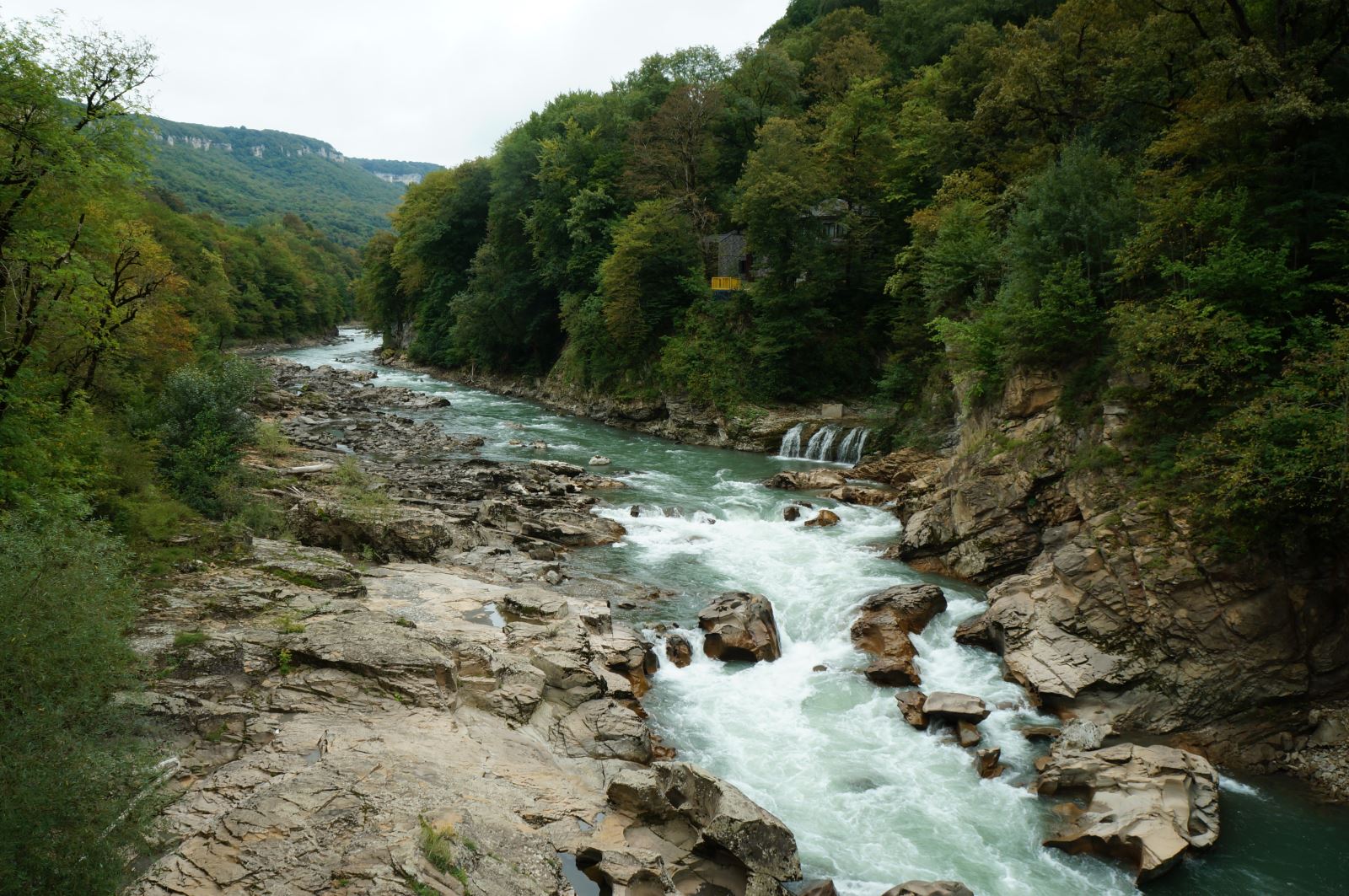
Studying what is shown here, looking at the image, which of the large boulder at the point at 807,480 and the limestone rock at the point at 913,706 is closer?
the limestone rock at the point at 913,706

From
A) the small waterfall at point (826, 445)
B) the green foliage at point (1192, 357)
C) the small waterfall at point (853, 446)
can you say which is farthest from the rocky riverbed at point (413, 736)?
the small waterfall at point (826, 445)

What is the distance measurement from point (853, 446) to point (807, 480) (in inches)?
185

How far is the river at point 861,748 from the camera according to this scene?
30.8 feet

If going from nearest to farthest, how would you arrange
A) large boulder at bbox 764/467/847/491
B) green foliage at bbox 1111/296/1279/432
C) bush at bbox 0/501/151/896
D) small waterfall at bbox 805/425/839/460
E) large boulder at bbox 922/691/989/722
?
bush at bbox 0/501/151/896 < large boulder at bbox 922/691/989/722 < green foliage at bbox 1111/296/1279/432 < large boulder at bbox 764/467/847/491 < small waterfall at bbox 805/425/839/460

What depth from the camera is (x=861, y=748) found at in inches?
469

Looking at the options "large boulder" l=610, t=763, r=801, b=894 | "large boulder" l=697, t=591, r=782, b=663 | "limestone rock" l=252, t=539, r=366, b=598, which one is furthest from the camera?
"large boulder" l=697, t=591, r=782, b=663

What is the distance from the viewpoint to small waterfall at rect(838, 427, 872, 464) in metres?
30.3

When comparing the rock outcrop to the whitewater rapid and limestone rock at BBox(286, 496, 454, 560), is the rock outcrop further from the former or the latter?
the whitewater rapid

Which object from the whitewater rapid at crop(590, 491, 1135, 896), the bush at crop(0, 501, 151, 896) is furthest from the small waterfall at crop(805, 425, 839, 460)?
the bush at crop(0, 501, 151, 896)

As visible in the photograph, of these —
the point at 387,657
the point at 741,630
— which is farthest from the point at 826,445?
the point at 387,657

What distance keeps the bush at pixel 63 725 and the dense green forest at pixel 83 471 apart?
0.05ft

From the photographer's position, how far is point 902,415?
29672mm

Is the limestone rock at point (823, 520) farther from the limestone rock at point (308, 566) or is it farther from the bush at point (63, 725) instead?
the bush at point (63, 725)

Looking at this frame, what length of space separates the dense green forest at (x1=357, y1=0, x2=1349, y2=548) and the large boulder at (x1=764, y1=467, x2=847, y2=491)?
13.1 feet
